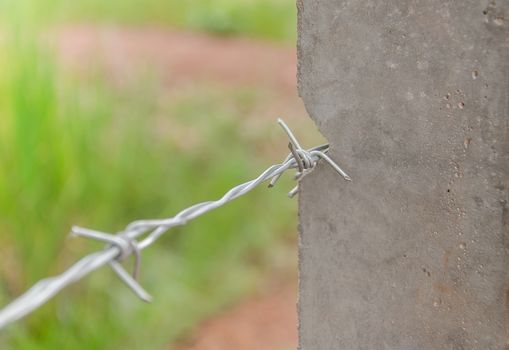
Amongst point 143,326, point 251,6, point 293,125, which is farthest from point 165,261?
point 251,6

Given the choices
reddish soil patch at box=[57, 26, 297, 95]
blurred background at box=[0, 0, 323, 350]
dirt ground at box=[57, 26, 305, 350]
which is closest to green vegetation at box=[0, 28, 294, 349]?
blurred background at box=[0, 0, 323, 350]

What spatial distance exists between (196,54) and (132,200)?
15.0 feet

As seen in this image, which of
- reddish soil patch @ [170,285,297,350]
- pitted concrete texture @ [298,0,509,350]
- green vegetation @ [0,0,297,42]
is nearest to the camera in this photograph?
pitted concrete texture @ [298,0,509,350]

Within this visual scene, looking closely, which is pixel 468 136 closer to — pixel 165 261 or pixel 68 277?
pixel 68 277

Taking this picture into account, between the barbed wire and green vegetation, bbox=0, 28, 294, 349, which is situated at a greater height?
the barbed wire

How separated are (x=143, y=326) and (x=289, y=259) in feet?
4.47

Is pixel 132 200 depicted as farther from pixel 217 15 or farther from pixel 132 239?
pixel 217 15

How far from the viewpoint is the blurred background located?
9.71ft

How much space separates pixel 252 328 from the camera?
12.6 feet

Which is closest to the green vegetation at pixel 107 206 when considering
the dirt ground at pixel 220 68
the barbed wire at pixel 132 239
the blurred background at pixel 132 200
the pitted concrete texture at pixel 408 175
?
the blurred background at pixel 132 200

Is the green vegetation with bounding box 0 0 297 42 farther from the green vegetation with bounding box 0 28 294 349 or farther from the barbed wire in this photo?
the barbed wire

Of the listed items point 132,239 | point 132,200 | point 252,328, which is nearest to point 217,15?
point 132,200

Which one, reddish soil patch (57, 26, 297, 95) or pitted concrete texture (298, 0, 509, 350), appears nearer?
pitted concrete texture (298, 0, 509, 350)

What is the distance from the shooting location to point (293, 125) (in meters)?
5.58
